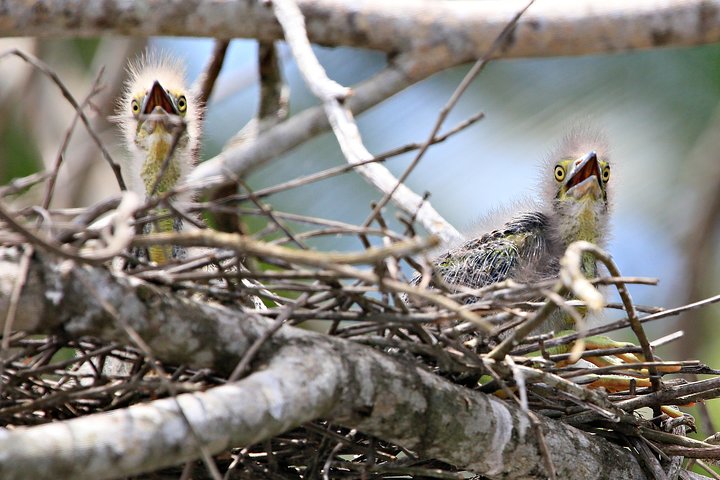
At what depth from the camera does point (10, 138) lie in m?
12.5

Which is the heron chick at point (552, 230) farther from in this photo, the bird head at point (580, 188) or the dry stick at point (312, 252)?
the dry stick at point (312, 252)

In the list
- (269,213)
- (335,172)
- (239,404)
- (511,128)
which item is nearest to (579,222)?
(335,172)

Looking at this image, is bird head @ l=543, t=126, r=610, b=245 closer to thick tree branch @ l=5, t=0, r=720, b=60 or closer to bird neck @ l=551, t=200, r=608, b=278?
bird neck @ l=551, t=200, r=608, b=278

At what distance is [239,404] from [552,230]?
8.45ft

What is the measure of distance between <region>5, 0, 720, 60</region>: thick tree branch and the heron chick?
80 cm

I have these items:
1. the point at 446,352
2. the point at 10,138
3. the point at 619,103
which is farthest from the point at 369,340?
the point at 10,138

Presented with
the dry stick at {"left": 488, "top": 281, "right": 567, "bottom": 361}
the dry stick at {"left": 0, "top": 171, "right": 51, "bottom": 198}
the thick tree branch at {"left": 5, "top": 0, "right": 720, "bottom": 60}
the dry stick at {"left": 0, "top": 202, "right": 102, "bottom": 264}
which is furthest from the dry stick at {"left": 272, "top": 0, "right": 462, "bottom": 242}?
the dry stick at {"left": 0, "top": 202, "right": 102, "bottom": 264}

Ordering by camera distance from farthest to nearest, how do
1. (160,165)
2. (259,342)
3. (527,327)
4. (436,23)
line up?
(436,23) < (160,165) < (527,327) < (259,342)

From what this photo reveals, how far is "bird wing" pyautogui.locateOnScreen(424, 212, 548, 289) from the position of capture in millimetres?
4324

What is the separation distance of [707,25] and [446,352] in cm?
336

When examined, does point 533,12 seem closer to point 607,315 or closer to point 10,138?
point 607,315

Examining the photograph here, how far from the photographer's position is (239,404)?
248 centimetres

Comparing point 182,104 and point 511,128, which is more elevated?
point 511,128

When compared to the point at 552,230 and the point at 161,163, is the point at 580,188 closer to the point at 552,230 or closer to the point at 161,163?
the point at 552,230
